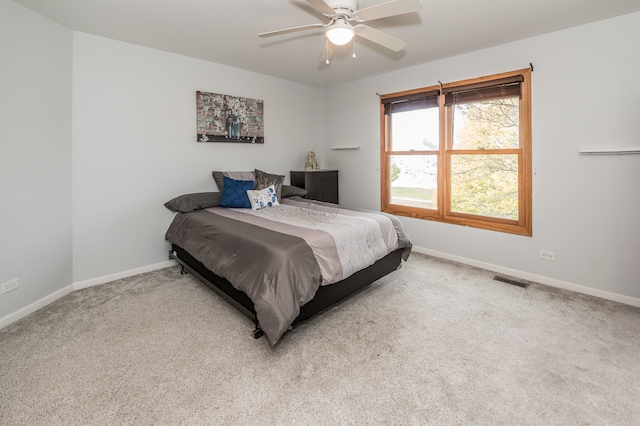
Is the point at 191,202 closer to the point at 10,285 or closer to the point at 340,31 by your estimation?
the point at 10,285

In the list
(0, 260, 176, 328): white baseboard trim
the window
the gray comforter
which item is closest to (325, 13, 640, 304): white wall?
the window

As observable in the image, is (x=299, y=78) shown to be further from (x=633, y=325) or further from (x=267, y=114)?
(x=633, y=325)

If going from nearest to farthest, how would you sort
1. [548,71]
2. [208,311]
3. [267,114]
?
1. [208,311]
2. [548,71]
3. [267,114]

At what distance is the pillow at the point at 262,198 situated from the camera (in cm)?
366

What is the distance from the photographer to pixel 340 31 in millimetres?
2230

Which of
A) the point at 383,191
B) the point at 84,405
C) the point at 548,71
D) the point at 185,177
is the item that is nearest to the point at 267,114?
the point at 185,177

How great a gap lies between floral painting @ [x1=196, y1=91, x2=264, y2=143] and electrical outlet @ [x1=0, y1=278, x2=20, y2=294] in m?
A: 2.26

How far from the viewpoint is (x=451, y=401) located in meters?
1.66

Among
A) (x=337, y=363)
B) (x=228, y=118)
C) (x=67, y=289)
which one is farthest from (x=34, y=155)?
(x=337, y=363)

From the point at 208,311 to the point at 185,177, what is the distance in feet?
6.22

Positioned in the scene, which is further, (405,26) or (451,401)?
(405,26)

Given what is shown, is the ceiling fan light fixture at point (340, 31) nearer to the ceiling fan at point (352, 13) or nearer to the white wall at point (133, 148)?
the ceiling fan at point (352, 13)

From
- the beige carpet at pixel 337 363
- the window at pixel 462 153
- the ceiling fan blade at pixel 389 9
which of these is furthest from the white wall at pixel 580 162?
the ceiling fan blade at pixel 389 9

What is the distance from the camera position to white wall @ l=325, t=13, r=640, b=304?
8.93 feet
